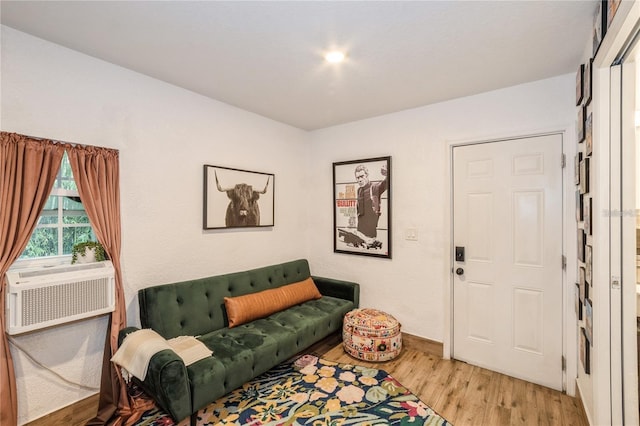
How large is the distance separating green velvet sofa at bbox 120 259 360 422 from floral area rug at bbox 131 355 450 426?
0.20 m

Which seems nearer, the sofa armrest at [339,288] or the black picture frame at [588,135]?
the black picture frame at [588,135]

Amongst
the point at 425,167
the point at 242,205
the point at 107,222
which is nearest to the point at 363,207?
the point at 425,167

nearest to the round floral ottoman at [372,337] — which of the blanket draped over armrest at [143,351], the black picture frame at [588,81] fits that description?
the blanket draped over armrest at [143,351]

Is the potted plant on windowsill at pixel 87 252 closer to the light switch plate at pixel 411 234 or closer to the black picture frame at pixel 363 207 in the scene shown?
the black picture frame at pixel 363 207

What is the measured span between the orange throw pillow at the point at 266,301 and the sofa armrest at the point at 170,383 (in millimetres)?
839

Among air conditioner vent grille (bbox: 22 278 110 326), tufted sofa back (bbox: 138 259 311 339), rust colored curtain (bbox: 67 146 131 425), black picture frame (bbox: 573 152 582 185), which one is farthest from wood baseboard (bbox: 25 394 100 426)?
black picture frame (bbox: 573 152 582 185)

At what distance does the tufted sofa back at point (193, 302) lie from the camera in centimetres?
232

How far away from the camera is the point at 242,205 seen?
10.5ft

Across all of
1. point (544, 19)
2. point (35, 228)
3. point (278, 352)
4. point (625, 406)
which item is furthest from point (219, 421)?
point (544, 19)

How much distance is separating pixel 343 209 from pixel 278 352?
6.04ft

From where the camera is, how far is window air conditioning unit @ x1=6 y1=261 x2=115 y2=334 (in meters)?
1.76

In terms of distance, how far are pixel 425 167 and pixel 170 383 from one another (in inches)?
110

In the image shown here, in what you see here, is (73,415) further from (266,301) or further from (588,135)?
(588,135)

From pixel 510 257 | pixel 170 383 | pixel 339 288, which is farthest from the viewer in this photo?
pixel 339 288
